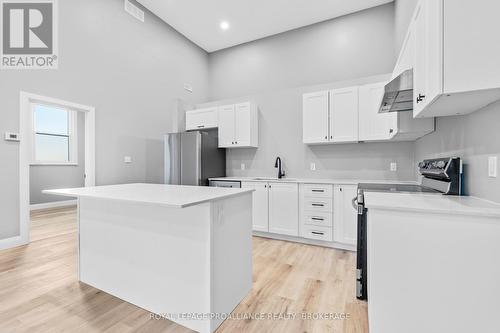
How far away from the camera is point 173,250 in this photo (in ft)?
5.38

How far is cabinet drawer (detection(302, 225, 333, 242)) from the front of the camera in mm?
3164

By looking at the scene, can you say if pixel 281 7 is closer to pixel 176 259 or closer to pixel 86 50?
pixel 86 50

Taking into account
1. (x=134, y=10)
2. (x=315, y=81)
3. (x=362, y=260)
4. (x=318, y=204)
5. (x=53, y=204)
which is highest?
(x=134, y=10)

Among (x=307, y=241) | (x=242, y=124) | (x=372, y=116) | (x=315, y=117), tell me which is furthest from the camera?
(x=242, y=124)

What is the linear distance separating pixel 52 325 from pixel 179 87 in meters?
4.70

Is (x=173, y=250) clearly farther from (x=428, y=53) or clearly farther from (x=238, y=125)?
(x=238, y=125)

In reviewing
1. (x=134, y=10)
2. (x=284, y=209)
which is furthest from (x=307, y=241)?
(x=134, y=10)

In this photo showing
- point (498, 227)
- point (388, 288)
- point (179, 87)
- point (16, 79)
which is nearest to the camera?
point (498, 227)

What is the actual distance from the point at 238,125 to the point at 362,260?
3.04 metres

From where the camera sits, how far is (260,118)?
4.44 meters

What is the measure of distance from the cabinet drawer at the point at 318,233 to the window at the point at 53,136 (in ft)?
20.3

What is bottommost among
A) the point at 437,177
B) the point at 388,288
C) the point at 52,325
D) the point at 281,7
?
the point at 52,325

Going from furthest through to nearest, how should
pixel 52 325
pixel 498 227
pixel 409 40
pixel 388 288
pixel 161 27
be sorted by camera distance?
1. pixel 161 27
2. pixel 409 40
3. pixel 52 325
4. pixel 388 288
5. pixel 498 227

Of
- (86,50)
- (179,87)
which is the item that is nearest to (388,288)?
(86,50)
